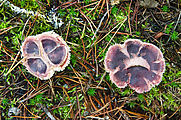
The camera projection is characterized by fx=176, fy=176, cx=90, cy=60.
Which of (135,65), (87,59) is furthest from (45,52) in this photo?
(135,65)

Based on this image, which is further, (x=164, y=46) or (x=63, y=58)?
(x=164, y=46)

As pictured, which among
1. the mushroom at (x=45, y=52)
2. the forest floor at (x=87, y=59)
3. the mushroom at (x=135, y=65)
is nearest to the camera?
the mushroom at (x=45, y=52)

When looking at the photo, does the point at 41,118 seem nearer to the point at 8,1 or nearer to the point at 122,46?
the point at 122,46

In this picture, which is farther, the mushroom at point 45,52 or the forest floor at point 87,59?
the forest floor at point 87,59

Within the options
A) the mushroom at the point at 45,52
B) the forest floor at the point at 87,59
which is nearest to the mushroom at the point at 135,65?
the forest floor at the point at 87,59

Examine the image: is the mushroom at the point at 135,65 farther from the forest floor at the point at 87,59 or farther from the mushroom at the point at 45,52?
the mushroom at the point at 45,52

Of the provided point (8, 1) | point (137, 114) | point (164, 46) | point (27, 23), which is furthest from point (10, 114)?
point (164, 46)

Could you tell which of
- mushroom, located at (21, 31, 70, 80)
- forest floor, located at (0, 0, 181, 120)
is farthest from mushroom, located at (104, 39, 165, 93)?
mushroom, located at (21, 31, 70, 80)
